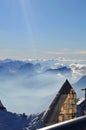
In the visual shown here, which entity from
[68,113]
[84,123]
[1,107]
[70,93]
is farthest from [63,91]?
[84,123]

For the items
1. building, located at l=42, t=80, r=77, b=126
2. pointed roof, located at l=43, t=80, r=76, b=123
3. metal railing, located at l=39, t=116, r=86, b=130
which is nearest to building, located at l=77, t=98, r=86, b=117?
building, located at l=42, t=80, r=77, b=126

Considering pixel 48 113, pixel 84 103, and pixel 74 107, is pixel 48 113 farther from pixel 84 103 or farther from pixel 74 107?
pixel 84 103

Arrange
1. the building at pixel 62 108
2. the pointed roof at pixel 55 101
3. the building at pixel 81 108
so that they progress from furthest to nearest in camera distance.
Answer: the building at pixel 81 108 → the pointed roof at pixel 55 101 → the building at pixel 62 108

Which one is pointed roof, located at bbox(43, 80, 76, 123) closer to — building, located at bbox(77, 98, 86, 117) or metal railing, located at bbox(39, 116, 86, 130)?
building, located at bbox(77, 98, 86, 117)

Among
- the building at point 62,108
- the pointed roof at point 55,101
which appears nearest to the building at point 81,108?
the building at point 62,108

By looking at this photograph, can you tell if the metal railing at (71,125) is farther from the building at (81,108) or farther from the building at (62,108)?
the building at (81,108)

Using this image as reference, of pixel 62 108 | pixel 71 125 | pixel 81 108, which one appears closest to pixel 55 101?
pixel 62 108

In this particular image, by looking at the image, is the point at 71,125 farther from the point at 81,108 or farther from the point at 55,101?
the point at 81,108

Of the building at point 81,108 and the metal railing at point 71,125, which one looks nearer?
the metal railing at point 71,125
